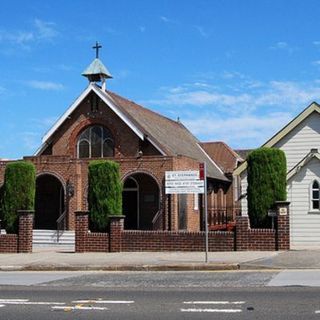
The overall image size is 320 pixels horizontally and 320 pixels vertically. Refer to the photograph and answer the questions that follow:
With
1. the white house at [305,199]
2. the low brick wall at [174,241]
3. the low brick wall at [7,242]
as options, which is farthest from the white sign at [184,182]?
the white house at [305,199]

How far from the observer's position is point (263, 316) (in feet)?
29.3

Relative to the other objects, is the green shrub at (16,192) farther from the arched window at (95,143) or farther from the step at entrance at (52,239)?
the arched window at (95,143)

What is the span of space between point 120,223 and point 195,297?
1083 cm

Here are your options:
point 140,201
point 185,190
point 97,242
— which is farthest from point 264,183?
point 140,201

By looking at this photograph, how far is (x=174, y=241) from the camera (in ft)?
69.3

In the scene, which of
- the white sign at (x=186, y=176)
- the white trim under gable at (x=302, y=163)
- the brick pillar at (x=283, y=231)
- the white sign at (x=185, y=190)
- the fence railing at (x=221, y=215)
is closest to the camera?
the white sign at (x=185, y=190)

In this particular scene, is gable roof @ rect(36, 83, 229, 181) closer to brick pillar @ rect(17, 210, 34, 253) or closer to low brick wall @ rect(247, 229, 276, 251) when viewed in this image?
brick pillar @ rect(17, 210, 34, 253)

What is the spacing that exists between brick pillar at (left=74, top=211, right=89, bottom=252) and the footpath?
Result: 0.62 meters

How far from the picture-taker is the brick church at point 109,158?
102 ft

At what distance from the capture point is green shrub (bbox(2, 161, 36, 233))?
23.5 meters

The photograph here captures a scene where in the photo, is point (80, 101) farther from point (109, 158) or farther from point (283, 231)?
point (283, 231)

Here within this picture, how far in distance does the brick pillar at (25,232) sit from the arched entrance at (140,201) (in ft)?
31.5

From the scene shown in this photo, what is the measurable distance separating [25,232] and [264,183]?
870 centimetres

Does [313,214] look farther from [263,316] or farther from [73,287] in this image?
[263,316]
